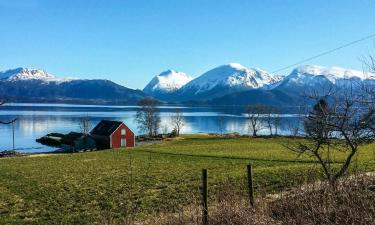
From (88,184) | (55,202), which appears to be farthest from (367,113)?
(88,184)

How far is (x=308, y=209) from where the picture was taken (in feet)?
34.1

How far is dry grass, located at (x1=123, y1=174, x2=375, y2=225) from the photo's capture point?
31.6ft

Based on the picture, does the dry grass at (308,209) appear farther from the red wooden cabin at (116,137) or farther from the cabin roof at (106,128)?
the cabin roof at (106,128)

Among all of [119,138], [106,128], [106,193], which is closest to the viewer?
[106,193]

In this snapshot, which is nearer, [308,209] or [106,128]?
[308,209]

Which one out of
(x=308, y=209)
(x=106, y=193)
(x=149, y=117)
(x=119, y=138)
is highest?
→ (x=149, y=117)

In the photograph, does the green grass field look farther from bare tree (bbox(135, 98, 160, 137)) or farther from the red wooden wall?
bare tree (bbox(135, 98, 160, 137))

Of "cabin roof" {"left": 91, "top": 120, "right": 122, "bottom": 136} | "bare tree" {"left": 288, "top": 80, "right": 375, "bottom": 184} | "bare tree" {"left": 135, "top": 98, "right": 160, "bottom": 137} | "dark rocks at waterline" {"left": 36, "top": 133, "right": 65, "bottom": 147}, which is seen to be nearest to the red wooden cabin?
"cabin roof" {"left": 91, "top": 120, "right": 122, "bottom": 136}

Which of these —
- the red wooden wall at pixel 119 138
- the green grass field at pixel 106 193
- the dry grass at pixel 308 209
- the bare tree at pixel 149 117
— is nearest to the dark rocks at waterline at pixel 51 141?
the bare tree at pixel 149 117

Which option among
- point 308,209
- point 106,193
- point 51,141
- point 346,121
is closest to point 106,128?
point 51,141

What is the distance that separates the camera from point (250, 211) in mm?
11008

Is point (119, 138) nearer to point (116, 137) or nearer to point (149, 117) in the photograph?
point (116, 137)

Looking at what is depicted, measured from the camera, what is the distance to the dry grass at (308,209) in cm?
962

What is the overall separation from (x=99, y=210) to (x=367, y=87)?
39.6 feet
